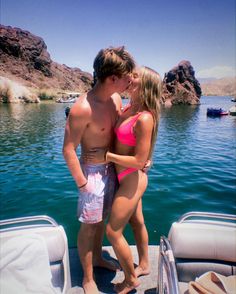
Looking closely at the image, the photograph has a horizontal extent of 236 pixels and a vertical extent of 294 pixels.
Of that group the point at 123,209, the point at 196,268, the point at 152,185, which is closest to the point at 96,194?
the point at 123,209

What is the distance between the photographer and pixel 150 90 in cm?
274

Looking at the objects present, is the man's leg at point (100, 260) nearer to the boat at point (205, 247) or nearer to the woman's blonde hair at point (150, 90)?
the boat at point (205, 247)

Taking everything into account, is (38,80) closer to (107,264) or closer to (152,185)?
(152,185)

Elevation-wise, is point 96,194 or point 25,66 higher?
point 25,66

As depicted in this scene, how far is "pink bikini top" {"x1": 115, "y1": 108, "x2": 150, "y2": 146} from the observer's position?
273 cm

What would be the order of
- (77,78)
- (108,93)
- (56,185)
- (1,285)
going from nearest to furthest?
(1,285) < (108,93) < (56,185) < (77,78)

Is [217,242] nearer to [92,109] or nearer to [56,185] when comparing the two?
[92,109]

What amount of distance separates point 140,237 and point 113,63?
86.8 inches

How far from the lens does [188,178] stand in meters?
11.0

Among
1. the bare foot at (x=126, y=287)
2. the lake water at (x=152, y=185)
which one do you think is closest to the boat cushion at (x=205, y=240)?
the bare foot at (x=126, y=287)

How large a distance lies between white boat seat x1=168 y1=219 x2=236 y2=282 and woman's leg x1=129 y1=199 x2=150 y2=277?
22.4 inches

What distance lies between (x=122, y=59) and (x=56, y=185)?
8.01 metres

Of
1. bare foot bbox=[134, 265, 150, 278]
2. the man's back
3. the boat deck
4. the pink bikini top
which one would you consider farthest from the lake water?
the pink bikini top

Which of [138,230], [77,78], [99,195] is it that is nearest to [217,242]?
[138,230]
